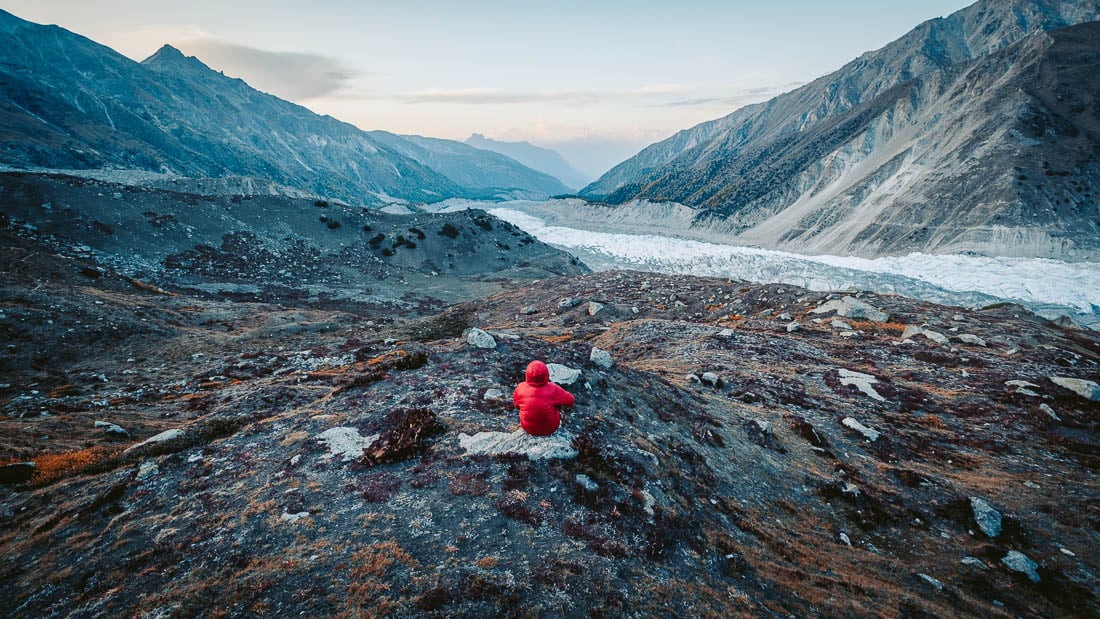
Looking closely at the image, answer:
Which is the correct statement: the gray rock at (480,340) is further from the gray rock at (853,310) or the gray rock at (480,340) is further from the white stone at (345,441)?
the gray rock at (853,310)

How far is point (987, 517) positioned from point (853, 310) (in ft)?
81.0

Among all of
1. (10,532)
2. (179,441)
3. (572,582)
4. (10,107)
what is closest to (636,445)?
(572,582)

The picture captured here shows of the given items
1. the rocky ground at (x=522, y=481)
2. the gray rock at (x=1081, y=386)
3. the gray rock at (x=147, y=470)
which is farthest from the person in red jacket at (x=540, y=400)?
the gray rock at (x=1081, y=386)

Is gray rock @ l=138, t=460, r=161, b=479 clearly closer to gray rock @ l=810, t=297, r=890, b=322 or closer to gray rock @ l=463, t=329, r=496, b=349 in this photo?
gray rock @ l=463, t=329, r=496, b=349

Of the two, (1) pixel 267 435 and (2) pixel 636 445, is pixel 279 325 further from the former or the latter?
(2) pixel 636 445

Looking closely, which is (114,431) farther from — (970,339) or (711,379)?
(970,339)

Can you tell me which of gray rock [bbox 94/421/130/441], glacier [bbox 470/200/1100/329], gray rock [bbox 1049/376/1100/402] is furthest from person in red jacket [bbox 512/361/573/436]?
glacier [bbox 470/200/1100/329]

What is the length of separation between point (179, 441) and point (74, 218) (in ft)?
193

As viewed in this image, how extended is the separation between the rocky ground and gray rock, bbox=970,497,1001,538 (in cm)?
6

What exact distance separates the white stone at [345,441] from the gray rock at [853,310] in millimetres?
36074

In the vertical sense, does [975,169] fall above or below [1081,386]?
above

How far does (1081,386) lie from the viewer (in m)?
20.5

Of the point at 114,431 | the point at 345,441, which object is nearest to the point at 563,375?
the point at 345,441

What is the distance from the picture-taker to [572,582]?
7.53 meters
